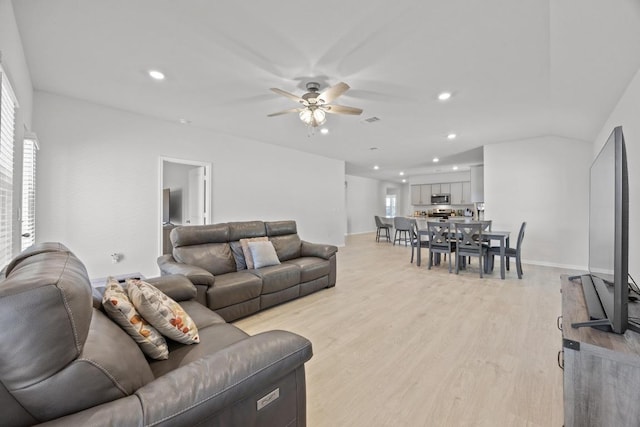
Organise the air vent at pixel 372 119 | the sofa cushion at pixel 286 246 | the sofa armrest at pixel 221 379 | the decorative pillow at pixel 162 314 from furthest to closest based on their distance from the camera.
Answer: the air vent at pixel 372 119 < the sofa cushion at pixel 286 246 < the decorative pillow at pixel 162 314 < the sofa armrest at pixel 221 379

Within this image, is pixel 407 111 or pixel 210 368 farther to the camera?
pixel 407 111

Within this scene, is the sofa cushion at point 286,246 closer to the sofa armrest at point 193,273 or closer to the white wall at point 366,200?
the sofa armrest at point 193,273

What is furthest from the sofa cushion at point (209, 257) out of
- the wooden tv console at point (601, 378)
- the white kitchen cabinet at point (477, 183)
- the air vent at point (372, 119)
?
the white kitchen cabinet at point (477, 183)

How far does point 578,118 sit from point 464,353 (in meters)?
3.98

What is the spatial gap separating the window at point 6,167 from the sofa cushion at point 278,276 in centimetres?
197

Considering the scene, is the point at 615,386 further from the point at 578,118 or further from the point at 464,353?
the point at 578,118

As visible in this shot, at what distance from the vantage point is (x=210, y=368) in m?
0.96

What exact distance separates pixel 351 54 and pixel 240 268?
268 cm

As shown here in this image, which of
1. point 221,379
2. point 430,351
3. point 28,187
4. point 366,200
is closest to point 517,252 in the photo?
point 430,351

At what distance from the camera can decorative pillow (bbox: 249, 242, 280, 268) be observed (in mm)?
3406

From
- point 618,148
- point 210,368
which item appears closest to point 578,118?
point 618,148

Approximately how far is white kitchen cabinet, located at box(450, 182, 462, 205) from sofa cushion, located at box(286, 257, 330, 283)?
756 cm

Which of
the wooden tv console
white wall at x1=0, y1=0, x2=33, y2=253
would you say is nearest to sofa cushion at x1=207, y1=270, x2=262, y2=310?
white wall at x1=0, y1=0, x2=33, y2=253

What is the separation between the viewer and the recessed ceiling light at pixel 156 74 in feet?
9.51
